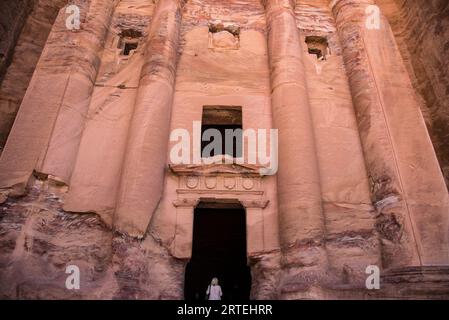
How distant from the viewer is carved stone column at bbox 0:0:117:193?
289 inches

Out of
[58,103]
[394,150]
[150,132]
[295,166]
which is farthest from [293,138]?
[58,103]

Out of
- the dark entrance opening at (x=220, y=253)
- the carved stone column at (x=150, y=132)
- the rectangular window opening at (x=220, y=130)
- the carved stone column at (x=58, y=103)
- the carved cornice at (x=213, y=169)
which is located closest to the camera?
the carved stone column at (x=150, y=132)

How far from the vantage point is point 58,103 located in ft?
26.6

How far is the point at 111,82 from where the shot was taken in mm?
9258

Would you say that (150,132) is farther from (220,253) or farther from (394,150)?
(394,150)

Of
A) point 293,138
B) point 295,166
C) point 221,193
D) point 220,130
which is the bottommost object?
point 221,193

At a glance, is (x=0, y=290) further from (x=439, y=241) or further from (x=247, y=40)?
(x=247, y=40)

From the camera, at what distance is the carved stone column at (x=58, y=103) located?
734 centimetres

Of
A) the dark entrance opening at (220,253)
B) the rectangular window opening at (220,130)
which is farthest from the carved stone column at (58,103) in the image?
the dark entrance opening at (220,253)

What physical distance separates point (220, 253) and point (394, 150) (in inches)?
202

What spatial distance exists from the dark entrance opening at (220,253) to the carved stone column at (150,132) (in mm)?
2543

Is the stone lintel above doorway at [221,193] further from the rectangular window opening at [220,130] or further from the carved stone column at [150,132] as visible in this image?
the rectangular window opening at [220,130]

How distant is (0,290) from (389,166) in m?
7.70
